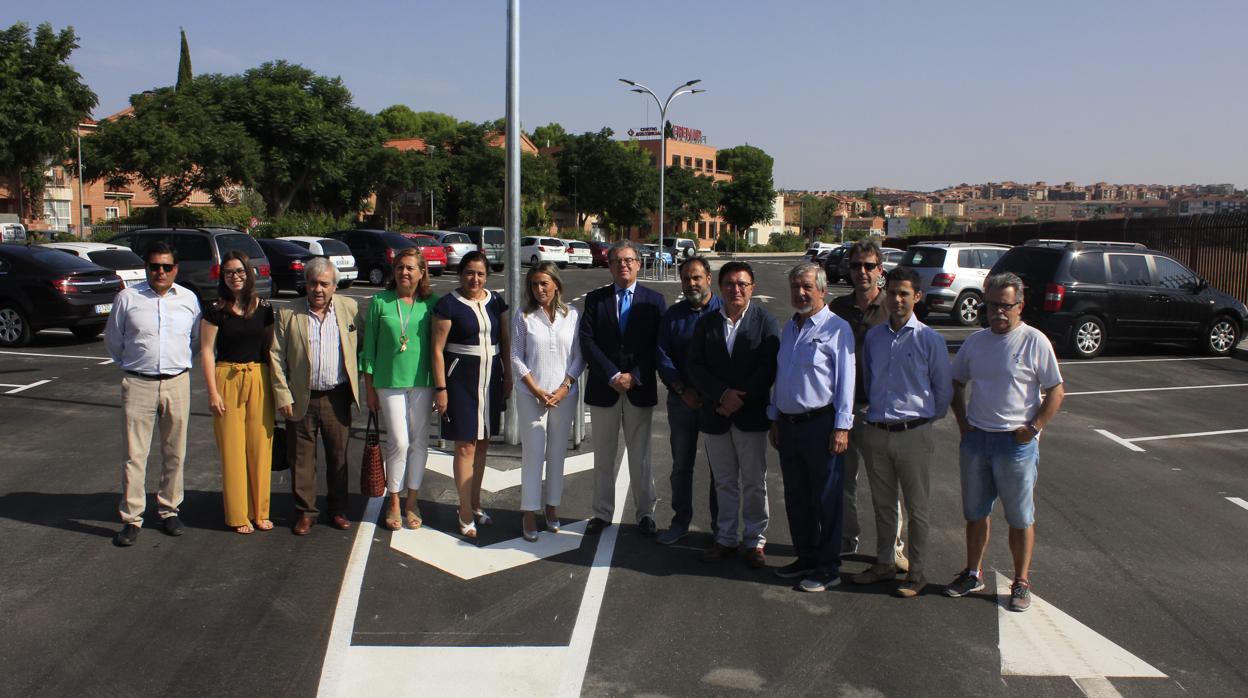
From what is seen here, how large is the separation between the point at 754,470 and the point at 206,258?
52.5 ft

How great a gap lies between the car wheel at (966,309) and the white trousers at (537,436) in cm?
1619

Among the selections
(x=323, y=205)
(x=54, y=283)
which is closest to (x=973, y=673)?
(x=54, y=283)

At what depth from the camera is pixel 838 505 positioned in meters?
5.20

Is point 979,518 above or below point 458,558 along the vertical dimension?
above

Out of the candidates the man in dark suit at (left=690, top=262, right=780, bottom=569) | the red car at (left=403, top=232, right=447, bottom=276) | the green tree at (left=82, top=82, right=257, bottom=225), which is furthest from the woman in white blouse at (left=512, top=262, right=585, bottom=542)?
the green tree at (left=82, top=82, right=257, bottom=225)

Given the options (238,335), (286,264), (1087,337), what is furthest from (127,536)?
(286,264)

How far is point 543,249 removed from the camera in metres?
44.5

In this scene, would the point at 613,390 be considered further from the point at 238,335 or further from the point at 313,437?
the point at 238,335

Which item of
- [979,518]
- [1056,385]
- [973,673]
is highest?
[1056,385]

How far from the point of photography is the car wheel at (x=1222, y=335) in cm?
1566

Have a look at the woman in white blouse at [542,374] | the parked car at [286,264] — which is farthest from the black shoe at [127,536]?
the parked car at [286,264]

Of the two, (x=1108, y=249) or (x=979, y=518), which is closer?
(x=979, y=518)

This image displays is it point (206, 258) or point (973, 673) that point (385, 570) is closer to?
point (973, 673)

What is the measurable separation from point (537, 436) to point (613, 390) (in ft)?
1.85
